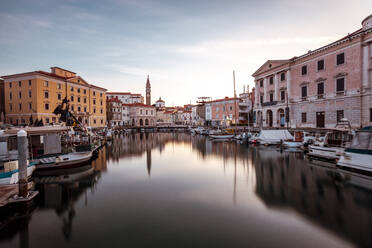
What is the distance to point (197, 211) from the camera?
760cm

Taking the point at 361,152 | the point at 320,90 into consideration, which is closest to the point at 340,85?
the point at 320,90

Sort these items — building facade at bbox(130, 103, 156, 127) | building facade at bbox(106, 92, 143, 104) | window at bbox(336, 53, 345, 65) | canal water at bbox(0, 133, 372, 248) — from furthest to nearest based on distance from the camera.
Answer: building facade at bbox(106, 92, 143, 104) → building facade at bbox(130, 103, 156, 127) → window at bbox(336, 53, 345, 65) → canal water at bbox(0, 133, 372, 248)

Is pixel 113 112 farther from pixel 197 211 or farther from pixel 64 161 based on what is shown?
pixel 197 211

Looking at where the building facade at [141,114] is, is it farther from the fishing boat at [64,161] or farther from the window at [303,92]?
the fishing boat at [64,161]

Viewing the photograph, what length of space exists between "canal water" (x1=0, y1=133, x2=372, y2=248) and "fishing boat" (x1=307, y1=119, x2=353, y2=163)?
7.96ft

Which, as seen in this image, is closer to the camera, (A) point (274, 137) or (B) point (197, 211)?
(B) point (197, 211)

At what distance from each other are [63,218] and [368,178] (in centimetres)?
1566

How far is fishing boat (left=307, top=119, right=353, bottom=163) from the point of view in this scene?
48.5 feet

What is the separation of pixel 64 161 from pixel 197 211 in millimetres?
11388

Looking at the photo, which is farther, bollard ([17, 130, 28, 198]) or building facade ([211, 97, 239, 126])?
building facade ([211, 97, 239, 126])

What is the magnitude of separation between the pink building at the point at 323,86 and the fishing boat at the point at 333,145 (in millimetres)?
8229

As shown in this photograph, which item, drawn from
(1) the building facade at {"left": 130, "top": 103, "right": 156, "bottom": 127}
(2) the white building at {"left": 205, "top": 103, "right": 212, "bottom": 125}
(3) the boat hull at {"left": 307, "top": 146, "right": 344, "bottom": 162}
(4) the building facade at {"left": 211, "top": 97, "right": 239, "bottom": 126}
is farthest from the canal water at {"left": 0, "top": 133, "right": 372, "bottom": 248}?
(1) the building facade at {"left": 130, "top": 103, "right": 156, "bottom": 127}

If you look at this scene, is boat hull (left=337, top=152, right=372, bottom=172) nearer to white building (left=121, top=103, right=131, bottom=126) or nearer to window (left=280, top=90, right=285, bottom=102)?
window (left=280, top=90, right=285, bottom=102)

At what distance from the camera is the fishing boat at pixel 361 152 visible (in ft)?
37.0
